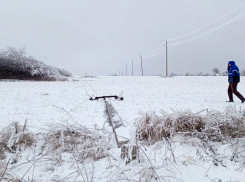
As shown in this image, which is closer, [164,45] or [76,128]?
[76,128]

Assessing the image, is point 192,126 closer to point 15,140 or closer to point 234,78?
point 15,140

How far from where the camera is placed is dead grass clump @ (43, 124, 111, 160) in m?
2.55

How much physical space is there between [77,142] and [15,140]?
1034 mm

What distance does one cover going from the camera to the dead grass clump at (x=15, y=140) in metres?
2.79

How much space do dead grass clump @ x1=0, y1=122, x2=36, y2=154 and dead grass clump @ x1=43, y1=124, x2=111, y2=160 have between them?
271 mm

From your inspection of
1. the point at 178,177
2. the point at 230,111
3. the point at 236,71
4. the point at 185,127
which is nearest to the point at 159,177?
the point at 178,177

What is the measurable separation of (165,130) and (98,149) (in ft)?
4.22

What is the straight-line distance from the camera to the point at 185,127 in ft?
11.2

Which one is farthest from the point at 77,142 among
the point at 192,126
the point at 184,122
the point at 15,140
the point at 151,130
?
the point at 192,126

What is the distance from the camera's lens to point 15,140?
2877mm

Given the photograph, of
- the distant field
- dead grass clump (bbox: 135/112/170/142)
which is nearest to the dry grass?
dead grass clump (bbox: 135/112/170/142)

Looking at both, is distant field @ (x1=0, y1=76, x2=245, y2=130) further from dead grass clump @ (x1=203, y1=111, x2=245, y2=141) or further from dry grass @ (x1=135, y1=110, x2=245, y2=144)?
dead grass clump @ (x1=203, y1=111, x2=245, y2=141)

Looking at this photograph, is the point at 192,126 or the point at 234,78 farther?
the point at 234,78

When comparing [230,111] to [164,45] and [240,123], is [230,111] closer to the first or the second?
[240,123]
